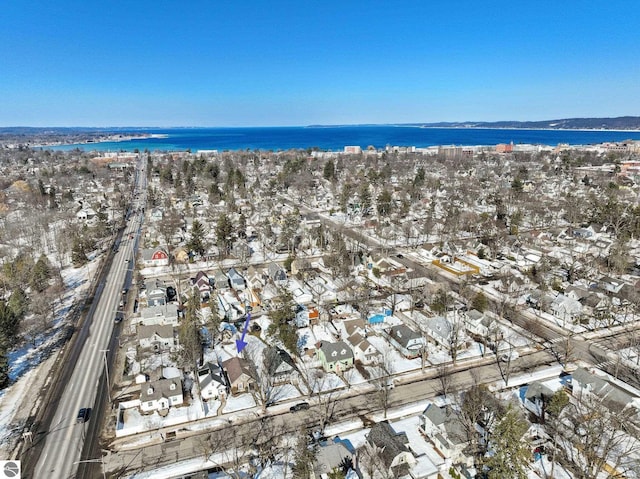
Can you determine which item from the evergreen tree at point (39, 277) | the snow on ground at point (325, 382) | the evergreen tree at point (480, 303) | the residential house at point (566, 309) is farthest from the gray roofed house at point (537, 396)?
the evergreen tree at point (39, 277)

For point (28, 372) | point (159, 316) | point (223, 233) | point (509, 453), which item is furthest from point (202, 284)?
point (509, 453)

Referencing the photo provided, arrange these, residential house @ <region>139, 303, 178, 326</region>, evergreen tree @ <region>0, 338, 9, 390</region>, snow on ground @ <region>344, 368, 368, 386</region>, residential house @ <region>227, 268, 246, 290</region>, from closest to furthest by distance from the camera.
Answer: evergreen tree @ <region>0, 338, 9, 390</region> < snow on ground @ <region>344, 368, 368, 386</region> < residential house @ <region>139, 303, 178, 326</region> < residential house @ <region>227, 268, 246, 290</region>

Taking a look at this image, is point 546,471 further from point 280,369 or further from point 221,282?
point 221,282

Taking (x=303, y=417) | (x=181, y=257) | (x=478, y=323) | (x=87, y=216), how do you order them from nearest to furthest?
(x=303, y=417) → (x=478, y=323) → (x=181, y=257) → (x=87, y=216)

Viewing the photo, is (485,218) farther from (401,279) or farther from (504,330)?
(504,330)

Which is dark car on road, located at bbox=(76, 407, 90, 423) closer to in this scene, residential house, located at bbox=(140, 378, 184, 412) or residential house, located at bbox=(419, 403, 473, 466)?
residential house, located at bbox=(140, 378, 184, 412)

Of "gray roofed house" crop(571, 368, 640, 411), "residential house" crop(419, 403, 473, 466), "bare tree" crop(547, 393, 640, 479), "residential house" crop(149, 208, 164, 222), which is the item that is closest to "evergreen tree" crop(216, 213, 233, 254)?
"residential house" crop(149, 208, 164, 222)
